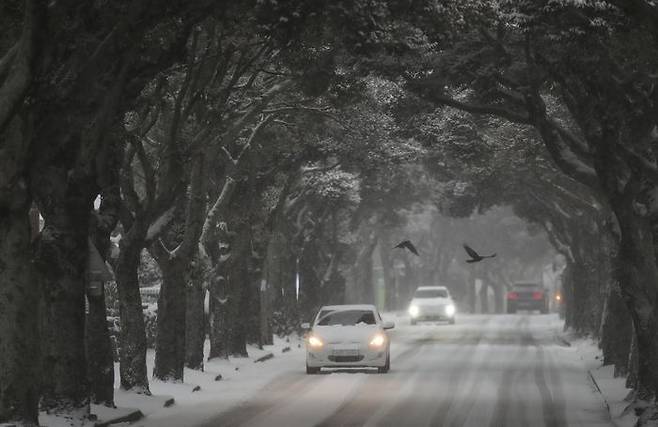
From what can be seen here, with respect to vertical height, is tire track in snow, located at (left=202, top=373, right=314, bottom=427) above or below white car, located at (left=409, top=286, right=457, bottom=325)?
below

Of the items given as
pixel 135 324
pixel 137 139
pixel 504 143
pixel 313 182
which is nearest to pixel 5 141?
pixel 137 139

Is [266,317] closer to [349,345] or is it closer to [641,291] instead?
[349,345]

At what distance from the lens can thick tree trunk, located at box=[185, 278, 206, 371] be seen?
2983 cm

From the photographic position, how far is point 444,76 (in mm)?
22109

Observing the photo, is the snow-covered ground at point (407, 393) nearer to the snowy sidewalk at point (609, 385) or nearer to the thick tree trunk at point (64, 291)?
the snowy sidewalk at point (609, 385)

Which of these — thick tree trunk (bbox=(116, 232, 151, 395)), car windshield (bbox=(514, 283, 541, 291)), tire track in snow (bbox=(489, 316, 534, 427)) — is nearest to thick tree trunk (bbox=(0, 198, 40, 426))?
tire track in snow (bbox=(489, 316, 534, 427))

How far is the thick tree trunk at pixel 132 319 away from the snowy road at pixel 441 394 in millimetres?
2034

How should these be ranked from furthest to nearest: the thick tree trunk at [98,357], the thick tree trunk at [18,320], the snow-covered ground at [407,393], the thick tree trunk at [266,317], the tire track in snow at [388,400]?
the thick tree trunk at [266,317]
the thick tree trunk at [98,357]
the snow-covered ground at [407,393]
the tire track in snow at [388,400]
the thick tree trunk at [18,320]

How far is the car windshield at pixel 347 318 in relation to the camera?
30.8 m

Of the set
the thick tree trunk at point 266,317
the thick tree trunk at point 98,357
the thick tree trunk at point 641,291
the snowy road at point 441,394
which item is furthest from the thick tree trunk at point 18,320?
the thick tree trunk at point 266,317

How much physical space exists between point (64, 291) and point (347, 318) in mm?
13321

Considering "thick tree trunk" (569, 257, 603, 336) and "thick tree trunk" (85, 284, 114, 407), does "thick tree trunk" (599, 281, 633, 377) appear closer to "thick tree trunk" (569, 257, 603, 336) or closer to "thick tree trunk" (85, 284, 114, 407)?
"thick tree trunk" (85, 284, 114, 407)

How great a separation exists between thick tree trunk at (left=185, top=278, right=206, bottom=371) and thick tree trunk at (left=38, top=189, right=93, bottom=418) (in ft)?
32.9

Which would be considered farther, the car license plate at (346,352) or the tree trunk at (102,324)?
the car license plate at (346,352)
